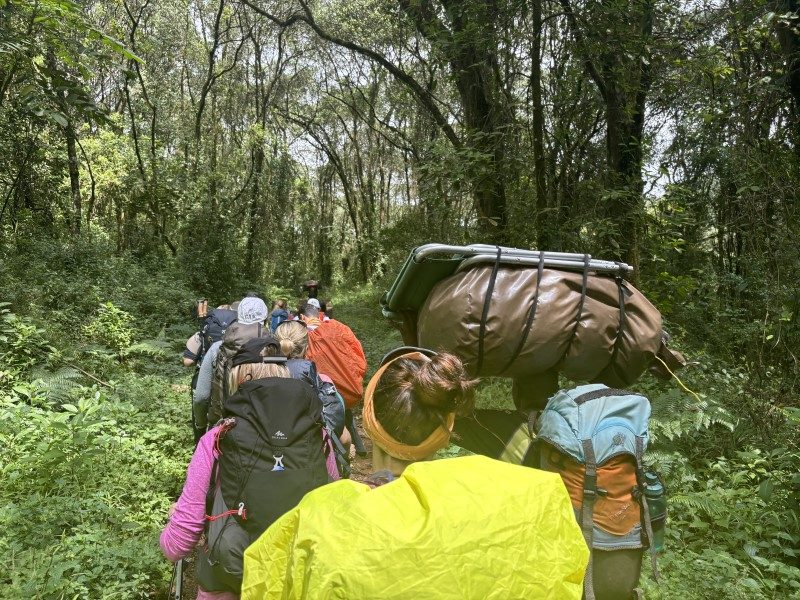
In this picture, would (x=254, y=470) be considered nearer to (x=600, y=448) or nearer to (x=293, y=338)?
(x=600, y=448)

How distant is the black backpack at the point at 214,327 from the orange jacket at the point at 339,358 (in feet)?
2.81

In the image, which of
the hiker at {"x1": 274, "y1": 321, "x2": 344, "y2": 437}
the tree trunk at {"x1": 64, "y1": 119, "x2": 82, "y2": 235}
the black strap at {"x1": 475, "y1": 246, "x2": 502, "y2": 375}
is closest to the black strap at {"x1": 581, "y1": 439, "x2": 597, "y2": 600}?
the black strap at {"x1": 475, "y1": 246, "x2": 502, "y2": 375}

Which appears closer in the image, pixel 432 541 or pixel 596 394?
pixel 432 541

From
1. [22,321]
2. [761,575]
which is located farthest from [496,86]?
[22,321]

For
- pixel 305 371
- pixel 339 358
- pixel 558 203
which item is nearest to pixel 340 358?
pixel 339 358

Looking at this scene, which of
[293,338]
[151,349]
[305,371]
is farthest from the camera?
[151,349]

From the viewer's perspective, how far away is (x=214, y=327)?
510cm

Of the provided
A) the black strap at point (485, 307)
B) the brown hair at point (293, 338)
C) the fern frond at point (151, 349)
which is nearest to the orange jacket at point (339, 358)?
the brown hair at point (293, 338)

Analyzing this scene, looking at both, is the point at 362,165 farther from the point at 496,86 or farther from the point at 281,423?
the point at 281,423

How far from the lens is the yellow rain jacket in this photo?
1.02 m

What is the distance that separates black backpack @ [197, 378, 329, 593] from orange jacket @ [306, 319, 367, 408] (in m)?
2.42

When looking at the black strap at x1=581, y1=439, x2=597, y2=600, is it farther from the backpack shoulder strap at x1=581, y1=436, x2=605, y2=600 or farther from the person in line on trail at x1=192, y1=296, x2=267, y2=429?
the person in line on trail at x1=192, y1=296, x2=267, y2=429

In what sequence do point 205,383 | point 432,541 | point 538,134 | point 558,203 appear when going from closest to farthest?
point 432,541 < point 205,383 < point 538,134 < point 558,203

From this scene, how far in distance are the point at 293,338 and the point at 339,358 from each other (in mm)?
645
